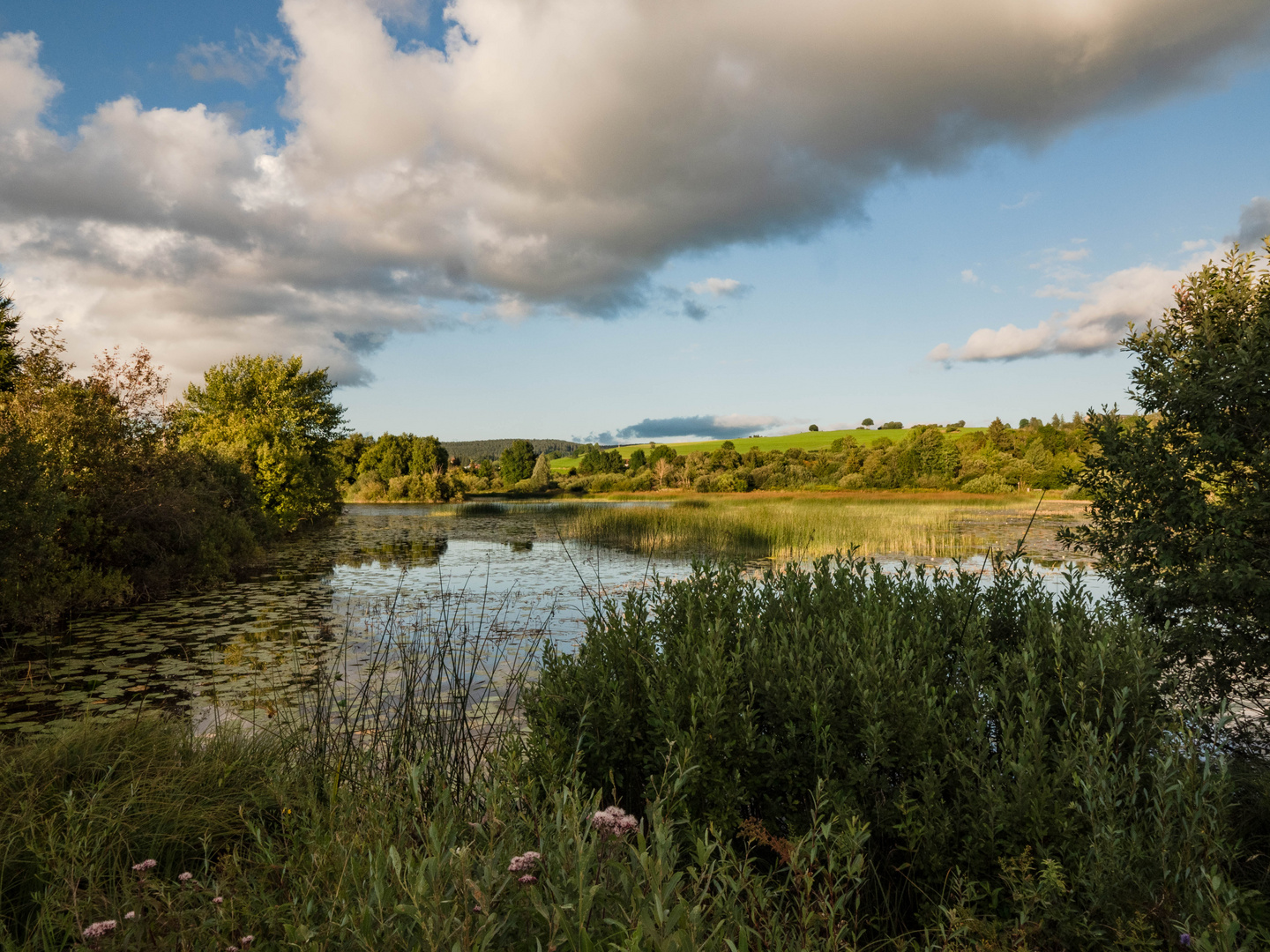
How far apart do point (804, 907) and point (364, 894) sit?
124cm

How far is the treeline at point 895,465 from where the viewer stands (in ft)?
171

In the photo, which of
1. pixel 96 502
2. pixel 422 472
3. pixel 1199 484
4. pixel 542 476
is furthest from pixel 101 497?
pixel 542 476

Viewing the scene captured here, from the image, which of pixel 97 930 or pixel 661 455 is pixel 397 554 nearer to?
pixel 97 930

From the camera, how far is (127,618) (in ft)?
37.2

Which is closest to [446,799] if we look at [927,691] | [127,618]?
[927,691]

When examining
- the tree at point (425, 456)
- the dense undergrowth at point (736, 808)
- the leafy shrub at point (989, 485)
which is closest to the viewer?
the dense undergrowth at point (736, 808)

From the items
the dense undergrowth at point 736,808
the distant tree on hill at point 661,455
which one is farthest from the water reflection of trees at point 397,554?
the distant tree on hill at point 661,455

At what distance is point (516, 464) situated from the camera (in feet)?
311

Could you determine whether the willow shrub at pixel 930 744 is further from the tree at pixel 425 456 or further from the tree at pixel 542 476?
the tree at pixel 425 456

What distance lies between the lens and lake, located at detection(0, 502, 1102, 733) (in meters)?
6.96

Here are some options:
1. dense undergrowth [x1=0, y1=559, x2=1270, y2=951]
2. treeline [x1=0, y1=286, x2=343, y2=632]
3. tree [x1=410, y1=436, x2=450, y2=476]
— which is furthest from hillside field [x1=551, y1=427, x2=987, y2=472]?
dense undergrowth [x1=0, y1=559, x2=1270, y2=951]

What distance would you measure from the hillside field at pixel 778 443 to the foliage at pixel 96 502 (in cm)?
6442

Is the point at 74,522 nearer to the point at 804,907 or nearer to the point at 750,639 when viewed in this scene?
the point at 750,639

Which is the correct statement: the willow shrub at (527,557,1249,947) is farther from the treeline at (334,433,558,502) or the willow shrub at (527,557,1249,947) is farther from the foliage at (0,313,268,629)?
the treeline at (334,433,558,502)
